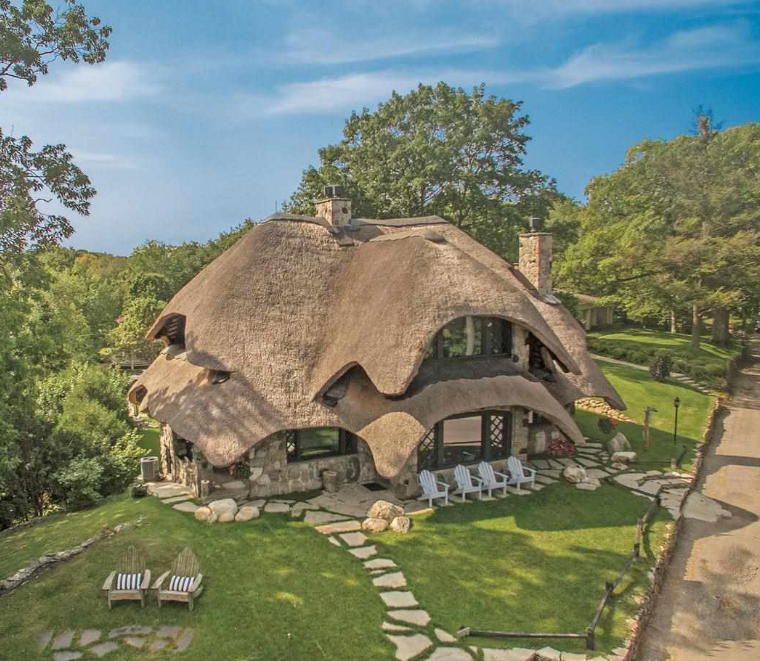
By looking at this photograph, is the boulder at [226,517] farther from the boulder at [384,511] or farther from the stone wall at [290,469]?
the boulder at [384,511]

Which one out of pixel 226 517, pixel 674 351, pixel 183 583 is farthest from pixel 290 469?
pixel 674 351

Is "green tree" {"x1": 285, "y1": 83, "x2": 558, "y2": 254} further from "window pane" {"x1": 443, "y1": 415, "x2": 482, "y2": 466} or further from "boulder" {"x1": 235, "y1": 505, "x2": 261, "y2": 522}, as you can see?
"boulder" {"x1": 235, "y1": 505, "x2": 261, "y2": 522}

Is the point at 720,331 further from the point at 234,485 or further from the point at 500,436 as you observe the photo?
the point at 234,485

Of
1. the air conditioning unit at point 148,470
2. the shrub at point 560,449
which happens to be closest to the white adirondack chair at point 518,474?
the shrub at point 560,449

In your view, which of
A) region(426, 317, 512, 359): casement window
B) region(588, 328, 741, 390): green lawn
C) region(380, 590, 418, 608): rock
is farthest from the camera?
region(588, 328, 741, 390): green lawn

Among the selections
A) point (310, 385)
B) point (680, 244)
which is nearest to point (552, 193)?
point (680, 244)

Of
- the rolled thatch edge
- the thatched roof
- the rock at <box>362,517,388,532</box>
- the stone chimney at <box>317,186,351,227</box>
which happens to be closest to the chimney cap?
→ the stone chimney at <box>317,186,351,227</box>
